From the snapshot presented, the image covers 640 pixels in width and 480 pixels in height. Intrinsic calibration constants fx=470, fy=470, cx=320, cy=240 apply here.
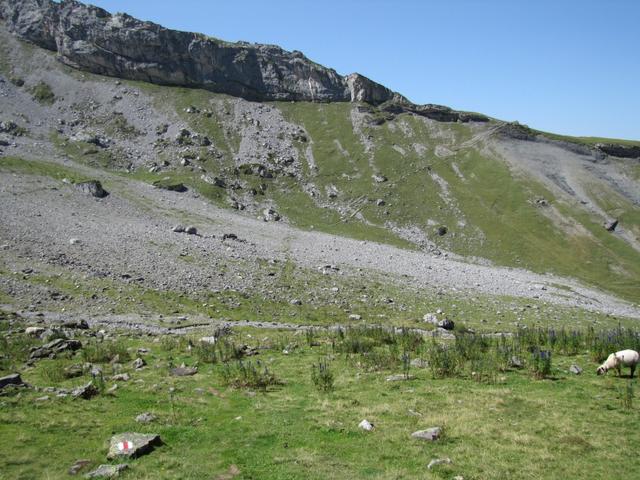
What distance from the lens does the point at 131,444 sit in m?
15.4

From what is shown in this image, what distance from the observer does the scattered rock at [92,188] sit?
71.6 meters

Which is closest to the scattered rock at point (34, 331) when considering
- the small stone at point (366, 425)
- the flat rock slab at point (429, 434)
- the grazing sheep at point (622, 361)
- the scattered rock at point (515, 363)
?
the small stone at point (366, 425)

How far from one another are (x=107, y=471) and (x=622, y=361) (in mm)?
22575

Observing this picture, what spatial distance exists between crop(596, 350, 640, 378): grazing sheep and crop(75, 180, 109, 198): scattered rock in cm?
6927

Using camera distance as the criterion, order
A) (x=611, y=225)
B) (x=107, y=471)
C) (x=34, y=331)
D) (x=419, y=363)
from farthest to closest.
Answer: (x=611, y=225) → (x=34, y=331) → (x=419, y=363) → (x=107, y=471)

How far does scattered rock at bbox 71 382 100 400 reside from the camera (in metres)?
19.8

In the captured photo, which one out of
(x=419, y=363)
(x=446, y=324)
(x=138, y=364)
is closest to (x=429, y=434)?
(x=419, y=363)

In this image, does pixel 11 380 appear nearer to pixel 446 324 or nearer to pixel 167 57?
pixel 446 324

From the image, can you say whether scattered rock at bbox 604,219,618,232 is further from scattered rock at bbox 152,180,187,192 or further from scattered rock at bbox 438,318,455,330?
scattered rock at bbox 152,180,187,192

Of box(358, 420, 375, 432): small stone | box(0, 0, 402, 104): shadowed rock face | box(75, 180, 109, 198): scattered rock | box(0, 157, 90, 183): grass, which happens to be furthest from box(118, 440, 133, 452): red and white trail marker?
box(0, 0, 402, 104): shadowed rock face

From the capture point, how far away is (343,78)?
14962 centimetres

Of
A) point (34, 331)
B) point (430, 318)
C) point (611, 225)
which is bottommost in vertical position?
point (34, 331)

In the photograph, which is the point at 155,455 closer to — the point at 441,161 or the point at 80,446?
the point at 80,446

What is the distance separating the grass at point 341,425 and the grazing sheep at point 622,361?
827mm
